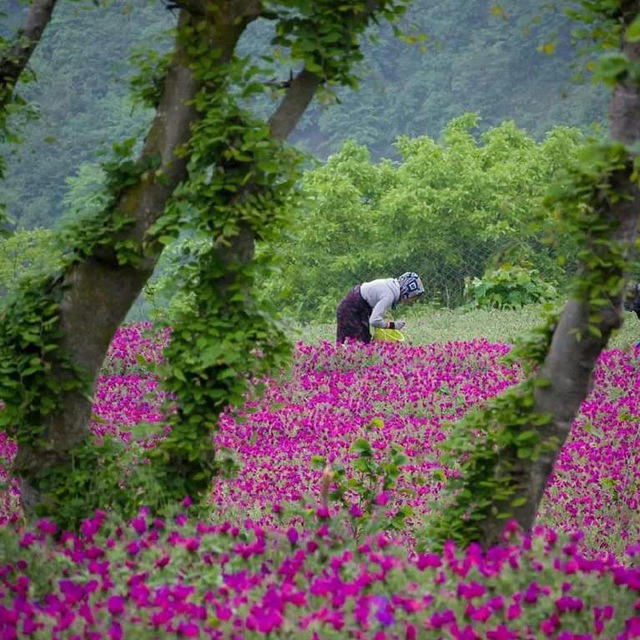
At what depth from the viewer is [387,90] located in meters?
67.7

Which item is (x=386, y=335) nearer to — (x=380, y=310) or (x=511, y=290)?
(x=380, y=310)

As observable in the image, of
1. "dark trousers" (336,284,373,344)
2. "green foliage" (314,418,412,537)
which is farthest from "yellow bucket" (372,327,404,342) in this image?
"green foliage" (314,418,412,537)

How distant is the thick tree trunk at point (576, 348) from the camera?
15.9 ft

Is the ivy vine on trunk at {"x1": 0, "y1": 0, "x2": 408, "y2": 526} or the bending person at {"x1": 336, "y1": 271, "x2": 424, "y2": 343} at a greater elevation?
the ivy vine on trunk at {"x1": 0, "y1": 0, "x2": 408, "y2": 526}

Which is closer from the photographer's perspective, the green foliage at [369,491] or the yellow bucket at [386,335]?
the green foliage at [369,491]

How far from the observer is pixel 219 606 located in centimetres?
389

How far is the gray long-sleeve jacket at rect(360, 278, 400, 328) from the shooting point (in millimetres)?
13591

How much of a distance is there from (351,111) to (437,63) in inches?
293

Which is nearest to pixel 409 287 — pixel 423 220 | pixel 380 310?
pixel 380 310

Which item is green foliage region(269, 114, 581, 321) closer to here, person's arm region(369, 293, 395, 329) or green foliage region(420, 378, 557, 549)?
person's arm region(369, 293, 395, 329)

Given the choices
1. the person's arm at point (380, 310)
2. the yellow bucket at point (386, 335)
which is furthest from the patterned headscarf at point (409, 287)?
the yellow bucket at point (386, 335)

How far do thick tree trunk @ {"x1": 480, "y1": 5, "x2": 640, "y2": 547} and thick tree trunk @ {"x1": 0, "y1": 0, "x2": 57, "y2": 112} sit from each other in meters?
3.44

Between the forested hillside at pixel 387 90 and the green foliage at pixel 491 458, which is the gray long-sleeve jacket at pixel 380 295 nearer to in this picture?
the green foliage at pixel 491 458

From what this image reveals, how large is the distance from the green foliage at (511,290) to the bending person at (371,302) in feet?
24.9
